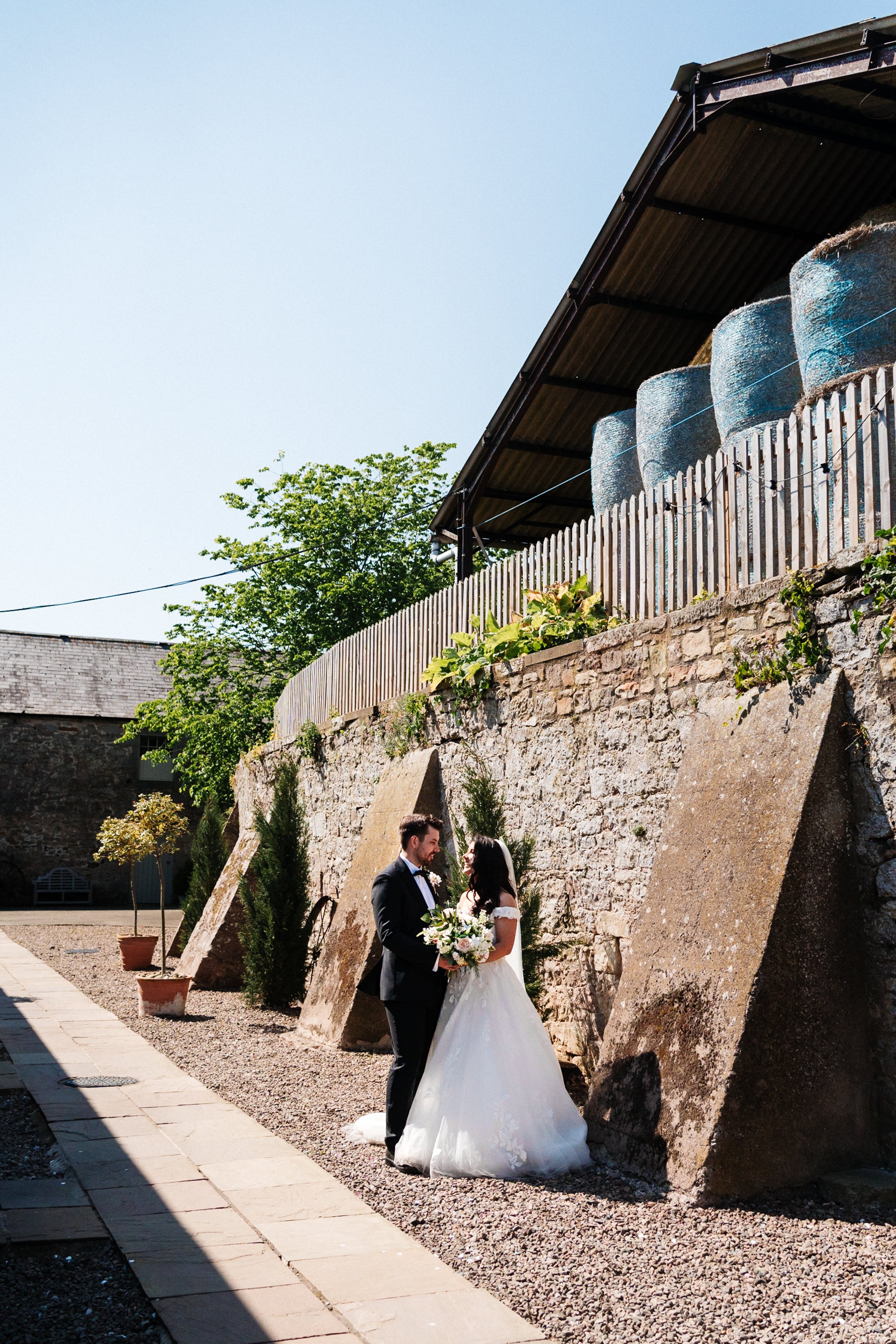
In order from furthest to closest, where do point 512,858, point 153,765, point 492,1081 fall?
point 153,765, point 512,858, point 492,1081

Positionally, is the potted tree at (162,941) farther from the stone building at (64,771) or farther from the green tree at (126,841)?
the stone building at (64,771)

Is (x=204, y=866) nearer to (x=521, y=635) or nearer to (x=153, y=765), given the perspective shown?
(x=521, y=635)

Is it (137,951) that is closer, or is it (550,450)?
(550,450)

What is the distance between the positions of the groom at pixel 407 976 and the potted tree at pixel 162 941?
4.87m

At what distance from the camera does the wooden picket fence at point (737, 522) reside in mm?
5125

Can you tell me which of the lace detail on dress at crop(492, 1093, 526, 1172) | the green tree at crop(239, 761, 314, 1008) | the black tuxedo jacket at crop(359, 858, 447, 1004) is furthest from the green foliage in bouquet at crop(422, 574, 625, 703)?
the lace detail on dress at crop(492, 1093, 526, 1172)

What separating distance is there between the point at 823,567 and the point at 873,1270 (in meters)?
2.96

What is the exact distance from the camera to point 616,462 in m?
10.1

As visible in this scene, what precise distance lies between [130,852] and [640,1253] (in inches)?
402

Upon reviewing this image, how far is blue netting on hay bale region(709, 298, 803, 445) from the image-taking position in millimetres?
7973

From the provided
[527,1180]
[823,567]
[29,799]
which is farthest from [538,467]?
[29,799]

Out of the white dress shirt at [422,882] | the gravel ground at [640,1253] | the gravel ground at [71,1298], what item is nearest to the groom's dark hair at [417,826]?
the white dress shirt at [422,882]

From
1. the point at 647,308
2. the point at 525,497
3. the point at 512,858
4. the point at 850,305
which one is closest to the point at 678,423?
the point at 850,305

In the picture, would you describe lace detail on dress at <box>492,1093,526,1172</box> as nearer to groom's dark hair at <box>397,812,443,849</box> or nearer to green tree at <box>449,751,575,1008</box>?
groom's dark hair at <box>397,812,443,849</box>
